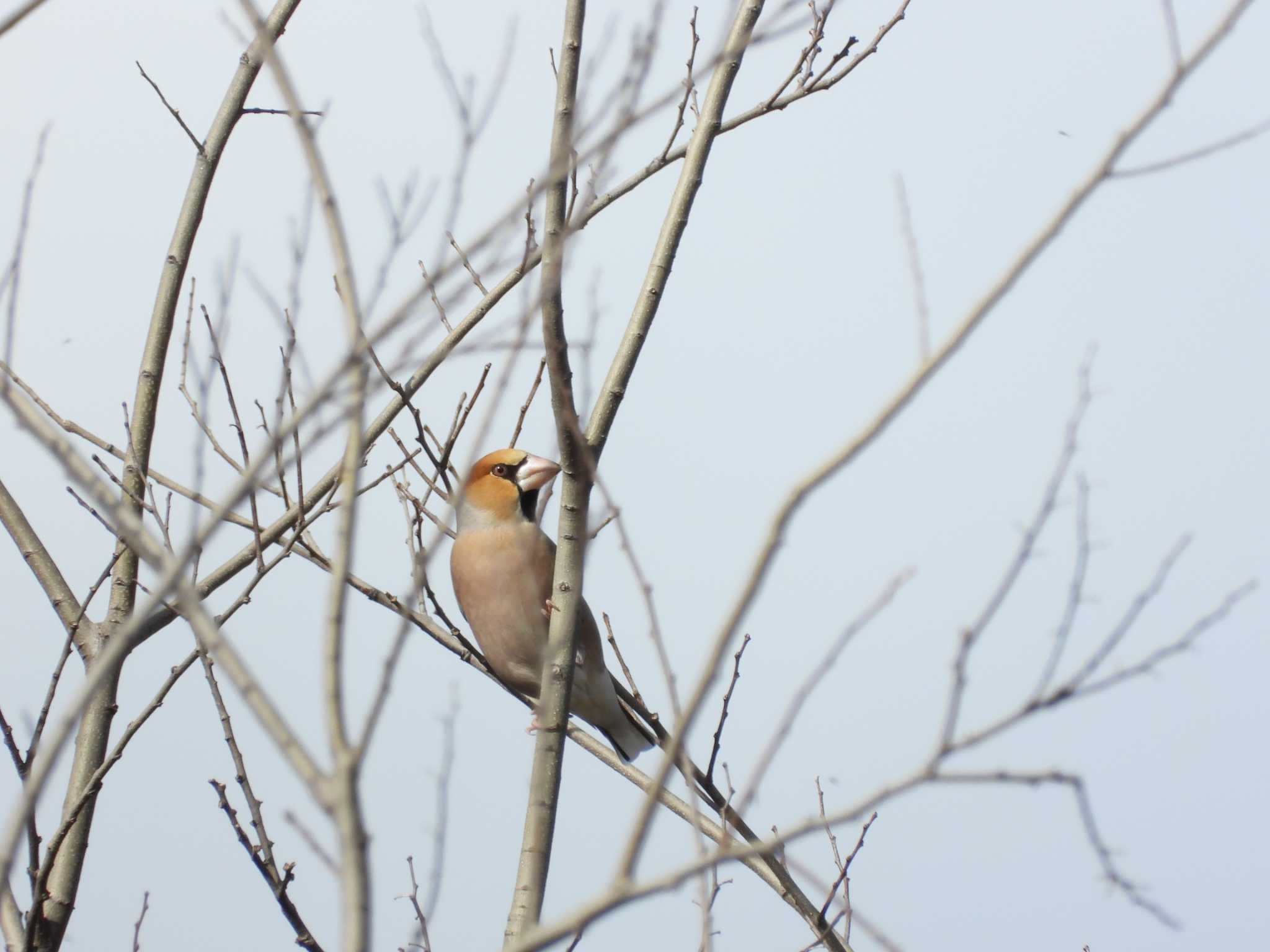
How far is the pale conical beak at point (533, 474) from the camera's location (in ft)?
17.9

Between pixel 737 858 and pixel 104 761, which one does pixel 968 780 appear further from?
pixel 104 761

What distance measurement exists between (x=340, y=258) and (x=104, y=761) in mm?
2230

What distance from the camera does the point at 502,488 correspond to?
543 cm

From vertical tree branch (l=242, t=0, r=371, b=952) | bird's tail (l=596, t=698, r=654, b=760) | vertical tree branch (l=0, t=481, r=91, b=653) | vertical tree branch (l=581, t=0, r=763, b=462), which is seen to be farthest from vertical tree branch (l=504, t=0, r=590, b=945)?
bird's tail (l=596, t=698, r=654, b=760)

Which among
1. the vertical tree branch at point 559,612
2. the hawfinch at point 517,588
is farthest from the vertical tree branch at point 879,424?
the hawfinch at point 517,588

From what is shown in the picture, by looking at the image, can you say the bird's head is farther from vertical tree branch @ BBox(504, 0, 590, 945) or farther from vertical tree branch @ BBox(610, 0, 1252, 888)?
vertical tree branch @ BBox(610, 0, 1252, 888)

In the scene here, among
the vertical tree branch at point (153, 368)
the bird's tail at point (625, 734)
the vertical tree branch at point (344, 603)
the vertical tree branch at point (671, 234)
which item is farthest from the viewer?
the bird's tail at point (625, 734)

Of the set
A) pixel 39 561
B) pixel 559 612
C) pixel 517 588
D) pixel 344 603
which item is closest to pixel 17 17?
pixel 344 603

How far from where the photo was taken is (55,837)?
121 inches

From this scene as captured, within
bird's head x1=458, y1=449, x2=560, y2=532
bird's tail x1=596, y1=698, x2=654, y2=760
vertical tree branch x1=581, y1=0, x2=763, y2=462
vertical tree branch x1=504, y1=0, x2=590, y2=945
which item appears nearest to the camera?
vertical tree branch x1=504, y1=0, x2=590, y2=945

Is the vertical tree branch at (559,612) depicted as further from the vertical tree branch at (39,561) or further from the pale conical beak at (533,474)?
the pale conical beak at (533,474)

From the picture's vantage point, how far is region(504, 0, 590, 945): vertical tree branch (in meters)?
2.72

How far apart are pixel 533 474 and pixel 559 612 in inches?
103

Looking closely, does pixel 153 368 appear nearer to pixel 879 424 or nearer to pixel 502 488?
pixel 502 488
